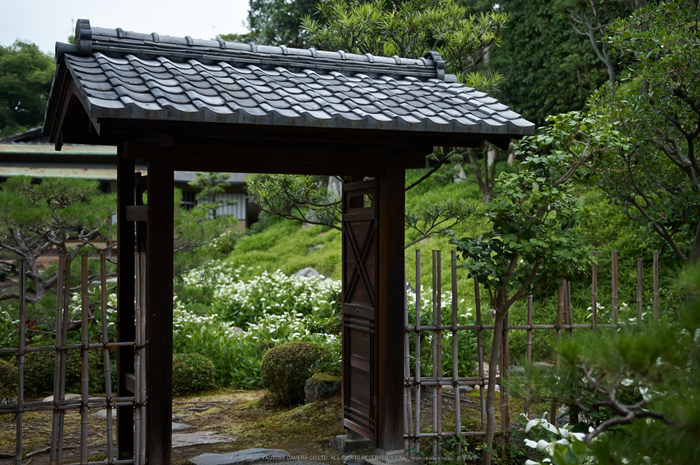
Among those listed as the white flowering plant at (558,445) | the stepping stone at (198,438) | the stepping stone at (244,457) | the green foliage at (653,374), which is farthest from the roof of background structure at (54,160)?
the green foliage at (653,374)

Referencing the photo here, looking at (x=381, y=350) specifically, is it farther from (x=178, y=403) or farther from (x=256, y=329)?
(x=256, y=329)

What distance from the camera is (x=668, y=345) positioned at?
2.05 m

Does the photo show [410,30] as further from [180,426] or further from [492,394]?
[180,426]

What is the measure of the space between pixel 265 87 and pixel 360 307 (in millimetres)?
2233

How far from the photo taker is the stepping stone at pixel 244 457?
18.6 feet

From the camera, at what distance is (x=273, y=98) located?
476cm

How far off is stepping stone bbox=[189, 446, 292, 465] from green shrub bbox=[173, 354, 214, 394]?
316cm

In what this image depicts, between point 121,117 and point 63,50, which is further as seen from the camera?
point 63,50

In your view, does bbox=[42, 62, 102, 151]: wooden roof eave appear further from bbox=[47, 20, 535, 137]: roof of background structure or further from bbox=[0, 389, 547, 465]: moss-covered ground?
bbox=[0, 389, 547, 465]: moss-covered ground

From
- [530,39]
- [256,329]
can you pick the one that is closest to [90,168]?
[256,329]

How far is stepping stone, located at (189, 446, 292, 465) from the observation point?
18.6 feet

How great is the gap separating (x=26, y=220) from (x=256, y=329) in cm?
407

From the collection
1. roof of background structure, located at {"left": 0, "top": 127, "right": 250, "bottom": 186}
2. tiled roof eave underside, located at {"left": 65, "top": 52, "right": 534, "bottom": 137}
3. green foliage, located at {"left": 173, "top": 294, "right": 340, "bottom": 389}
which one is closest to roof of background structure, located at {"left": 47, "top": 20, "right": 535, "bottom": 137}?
tiled roof eave underside, located at {"left": 65, "top": 52, "right": 534, "bottom": 137}

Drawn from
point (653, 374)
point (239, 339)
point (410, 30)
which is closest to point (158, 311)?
point (653, 374)
